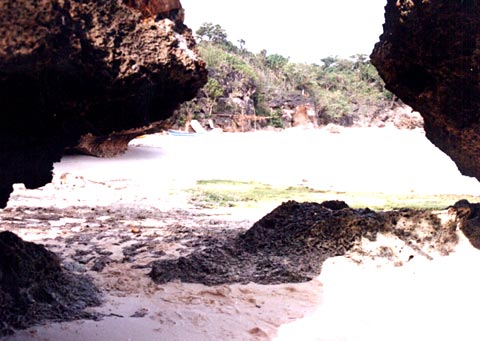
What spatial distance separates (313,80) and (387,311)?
167 ft

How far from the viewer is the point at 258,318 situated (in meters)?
4.48

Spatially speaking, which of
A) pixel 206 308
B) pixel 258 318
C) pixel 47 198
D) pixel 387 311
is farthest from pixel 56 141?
pixel 47 198

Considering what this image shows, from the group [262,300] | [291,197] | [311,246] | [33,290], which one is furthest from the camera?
[291,197]

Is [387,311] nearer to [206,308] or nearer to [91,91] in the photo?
[206,308]

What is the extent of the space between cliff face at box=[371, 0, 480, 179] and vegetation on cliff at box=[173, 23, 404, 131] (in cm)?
2669

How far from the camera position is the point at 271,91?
156 ft

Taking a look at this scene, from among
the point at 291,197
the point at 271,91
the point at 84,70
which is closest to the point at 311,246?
the point at 84,70

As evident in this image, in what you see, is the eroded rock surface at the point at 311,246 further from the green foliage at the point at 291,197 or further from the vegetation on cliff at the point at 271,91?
the vegetation on cliff at the point at 271,91

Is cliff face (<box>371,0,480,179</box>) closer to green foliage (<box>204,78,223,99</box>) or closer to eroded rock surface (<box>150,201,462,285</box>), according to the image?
eroded rock surface (<box>150,201,462,285</box>)

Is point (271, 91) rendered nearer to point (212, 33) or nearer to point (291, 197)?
point (212, 33)

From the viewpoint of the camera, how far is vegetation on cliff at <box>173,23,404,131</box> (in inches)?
1582

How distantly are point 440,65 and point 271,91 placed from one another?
41.7 meters

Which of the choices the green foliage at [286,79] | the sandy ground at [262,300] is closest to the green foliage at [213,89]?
the green foliage at [286,79]

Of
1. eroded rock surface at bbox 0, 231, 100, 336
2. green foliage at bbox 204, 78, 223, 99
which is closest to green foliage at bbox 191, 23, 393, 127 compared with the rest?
green foliage at bbox 204, 78, 223, 99
